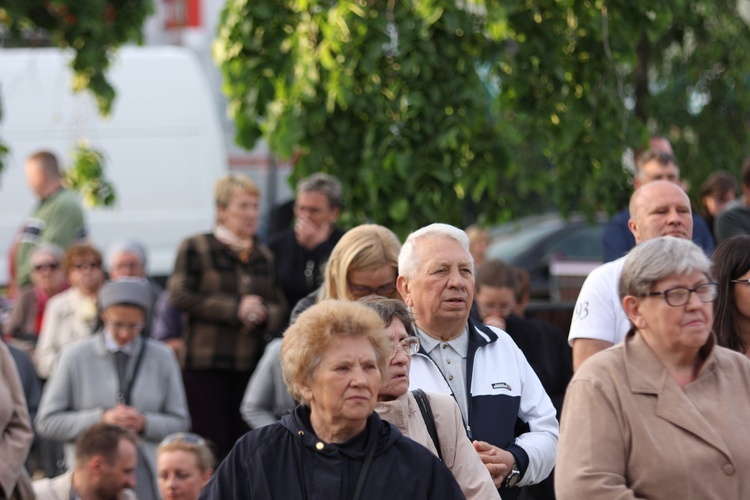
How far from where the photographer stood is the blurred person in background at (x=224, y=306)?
350 inches

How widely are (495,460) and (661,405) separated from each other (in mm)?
818

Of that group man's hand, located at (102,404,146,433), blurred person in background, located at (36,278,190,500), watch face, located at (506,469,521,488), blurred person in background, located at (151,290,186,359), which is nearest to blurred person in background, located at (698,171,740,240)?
blurred person in background, located at (151,290,186,359)

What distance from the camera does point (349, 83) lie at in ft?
31.2

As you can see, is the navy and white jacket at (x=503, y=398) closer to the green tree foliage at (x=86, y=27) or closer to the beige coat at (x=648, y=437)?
the beige coat at (x=648, y=437)

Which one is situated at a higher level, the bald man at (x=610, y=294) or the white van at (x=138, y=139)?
the white van at (x=138, y=139)

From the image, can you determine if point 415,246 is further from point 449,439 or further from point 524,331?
point 524,331

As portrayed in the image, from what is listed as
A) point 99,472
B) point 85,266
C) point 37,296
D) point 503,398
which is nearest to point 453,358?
point 503,398

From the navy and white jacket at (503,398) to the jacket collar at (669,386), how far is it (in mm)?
804

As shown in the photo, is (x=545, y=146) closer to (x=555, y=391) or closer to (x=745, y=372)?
(x=555, y=391)

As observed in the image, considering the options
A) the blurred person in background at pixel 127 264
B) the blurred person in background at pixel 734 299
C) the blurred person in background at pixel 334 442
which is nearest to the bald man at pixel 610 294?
the blurred person in background at pixel 734 299

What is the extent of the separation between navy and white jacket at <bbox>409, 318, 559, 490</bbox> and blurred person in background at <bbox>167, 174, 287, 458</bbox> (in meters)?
3.43

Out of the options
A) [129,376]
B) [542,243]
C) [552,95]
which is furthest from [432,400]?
[542,243]

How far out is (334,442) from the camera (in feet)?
14.6

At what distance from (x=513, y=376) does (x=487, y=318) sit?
1880 millimetres
